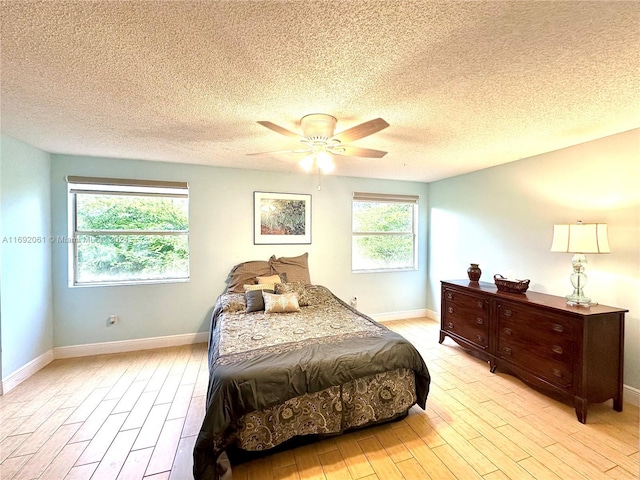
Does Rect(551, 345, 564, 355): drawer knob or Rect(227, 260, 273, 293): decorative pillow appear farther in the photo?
Rect(227, 260, 273, 293): decorative pillow

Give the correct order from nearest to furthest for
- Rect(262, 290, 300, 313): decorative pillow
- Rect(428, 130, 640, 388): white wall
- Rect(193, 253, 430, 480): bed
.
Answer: Rect(193, 253, 430, 480): bed < Rect(428, 130, 640, 388): white wall < Rect(262, 290, 300, 313): decorative pillow

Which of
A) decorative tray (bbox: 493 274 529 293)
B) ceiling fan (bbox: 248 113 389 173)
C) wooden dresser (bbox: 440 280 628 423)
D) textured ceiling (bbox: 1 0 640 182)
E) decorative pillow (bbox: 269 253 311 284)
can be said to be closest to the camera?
textured ceiling (bbox: 1 0 640 182)

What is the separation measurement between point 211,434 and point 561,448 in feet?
7.54

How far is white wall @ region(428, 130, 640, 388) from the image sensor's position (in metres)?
2.34

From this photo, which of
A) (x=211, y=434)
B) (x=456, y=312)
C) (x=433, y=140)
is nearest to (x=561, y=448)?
(x=456, y=312)

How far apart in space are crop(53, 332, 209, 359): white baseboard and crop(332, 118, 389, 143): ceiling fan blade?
316 centimetres

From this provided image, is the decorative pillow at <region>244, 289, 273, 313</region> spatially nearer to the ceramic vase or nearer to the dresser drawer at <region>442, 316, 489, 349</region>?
the dresser drawer at <region>442, 316, 489, 349</region>

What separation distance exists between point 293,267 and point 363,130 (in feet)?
7.82

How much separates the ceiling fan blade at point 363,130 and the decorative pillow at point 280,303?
1.76 metres

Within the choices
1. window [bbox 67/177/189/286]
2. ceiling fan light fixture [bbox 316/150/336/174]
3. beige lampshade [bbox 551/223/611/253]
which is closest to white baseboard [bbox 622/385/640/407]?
beige lampshade [bbox 551/223/611/253]

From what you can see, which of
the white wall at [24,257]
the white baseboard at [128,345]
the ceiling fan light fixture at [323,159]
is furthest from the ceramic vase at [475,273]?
the white wall at [24,257]

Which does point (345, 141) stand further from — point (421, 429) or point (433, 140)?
point (421, 429)

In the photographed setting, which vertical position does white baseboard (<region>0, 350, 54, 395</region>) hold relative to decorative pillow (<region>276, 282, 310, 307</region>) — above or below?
below

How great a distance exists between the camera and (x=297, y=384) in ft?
5.66
